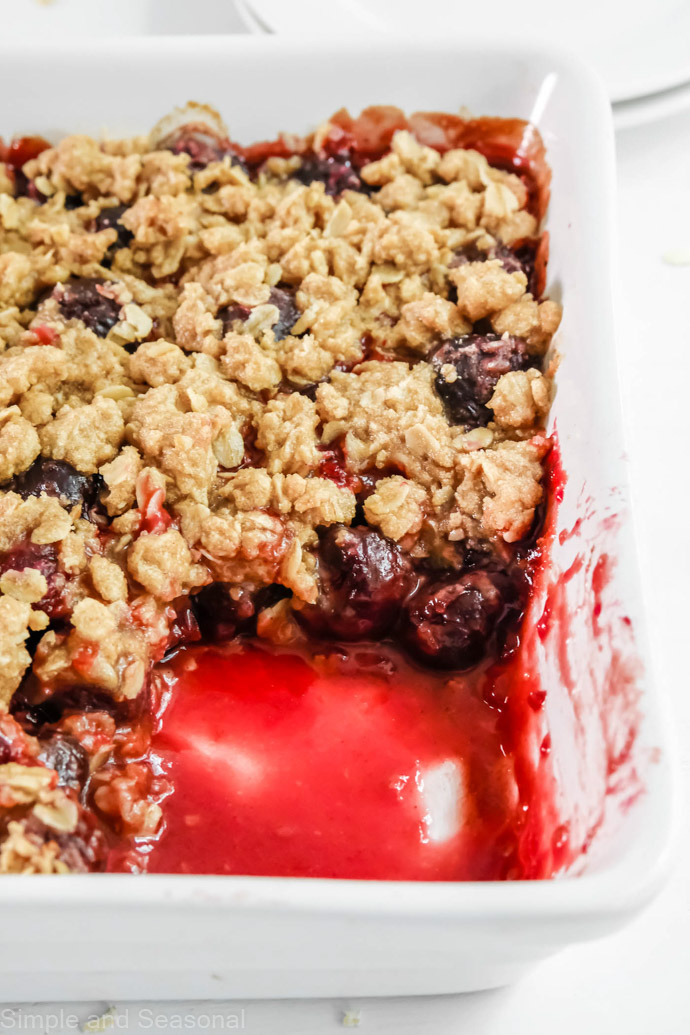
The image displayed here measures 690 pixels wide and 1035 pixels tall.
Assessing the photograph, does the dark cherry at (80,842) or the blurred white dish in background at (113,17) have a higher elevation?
the blurred white dish in background at (113,17)

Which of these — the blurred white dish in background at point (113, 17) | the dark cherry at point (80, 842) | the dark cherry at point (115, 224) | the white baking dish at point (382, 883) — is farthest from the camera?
the blurred white dish in background at point (113, 17)

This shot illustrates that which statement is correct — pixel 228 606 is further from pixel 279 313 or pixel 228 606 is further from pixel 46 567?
pixel 279 313

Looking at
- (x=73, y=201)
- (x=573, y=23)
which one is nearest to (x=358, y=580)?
(x=73, y=201)

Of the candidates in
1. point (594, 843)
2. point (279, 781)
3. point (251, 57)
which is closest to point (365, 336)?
point (251, 57)

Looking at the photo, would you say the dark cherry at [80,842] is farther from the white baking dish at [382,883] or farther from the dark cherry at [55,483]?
the dark cherry at [55,483]

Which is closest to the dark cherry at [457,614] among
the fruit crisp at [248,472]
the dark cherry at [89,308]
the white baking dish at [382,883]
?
the fruit crisp at [248,472]

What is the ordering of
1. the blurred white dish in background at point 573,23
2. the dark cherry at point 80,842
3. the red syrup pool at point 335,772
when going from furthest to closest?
the blurred white dish in background at point 573,23 → the red syrup pool at point 335,772 → the dark cherry at point 80,842

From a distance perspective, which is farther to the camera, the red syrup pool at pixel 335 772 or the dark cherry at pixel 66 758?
the red syrup pool at pixel 335 772

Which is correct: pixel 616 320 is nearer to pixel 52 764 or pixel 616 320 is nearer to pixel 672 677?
pixel 672 677
